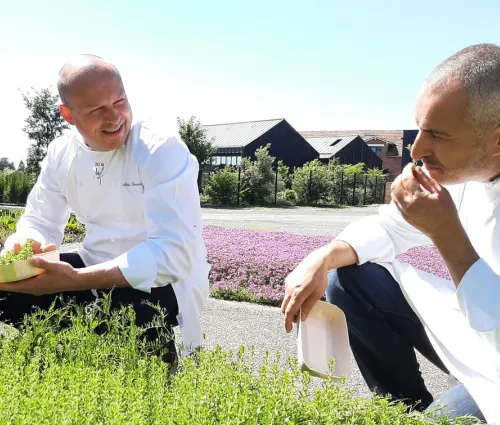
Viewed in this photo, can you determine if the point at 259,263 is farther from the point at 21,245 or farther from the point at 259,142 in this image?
the point at 259,142

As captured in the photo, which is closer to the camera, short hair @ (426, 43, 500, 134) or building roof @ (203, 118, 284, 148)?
short hair @ (426, 43, 500, 134)

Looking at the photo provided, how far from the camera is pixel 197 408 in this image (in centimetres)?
165

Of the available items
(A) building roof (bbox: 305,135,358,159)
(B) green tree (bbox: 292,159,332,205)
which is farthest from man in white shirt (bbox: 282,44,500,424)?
(A) building roof (bbox: 305,135,358,159)

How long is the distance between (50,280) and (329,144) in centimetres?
4899

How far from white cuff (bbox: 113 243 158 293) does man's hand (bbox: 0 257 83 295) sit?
21 centimetres

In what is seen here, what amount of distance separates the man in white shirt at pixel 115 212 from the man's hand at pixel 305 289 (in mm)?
492

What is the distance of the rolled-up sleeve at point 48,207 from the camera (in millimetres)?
3271

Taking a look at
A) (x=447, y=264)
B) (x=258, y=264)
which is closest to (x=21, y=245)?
(x=447, y=264)

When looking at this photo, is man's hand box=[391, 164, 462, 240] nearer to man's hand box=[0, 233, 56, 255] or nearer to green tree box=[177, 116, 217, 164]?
man's hand box=[0, 233, 56, 255]

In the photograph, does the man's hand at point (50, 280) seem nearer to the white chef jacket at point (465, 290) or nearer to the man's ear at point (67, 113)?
the man's ear at point (67, 113)

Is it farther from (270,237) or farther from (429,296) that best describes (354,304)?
(270,237)

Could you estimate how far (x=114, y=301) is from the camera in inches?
105

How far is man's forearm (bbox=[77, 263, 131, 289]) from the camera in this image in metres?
2.54

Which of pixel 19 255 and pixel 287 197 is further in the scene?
pixel 287 197
